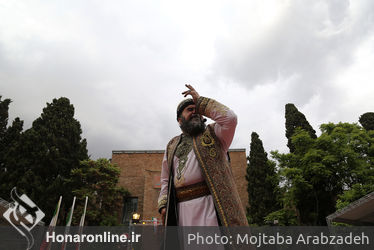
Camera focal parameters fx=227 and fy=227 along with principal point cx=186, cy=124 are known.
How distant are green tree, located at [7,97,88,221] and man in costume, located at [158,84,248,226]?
14283 mm

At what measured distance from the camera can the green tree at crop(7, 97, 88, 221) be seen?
1370cm

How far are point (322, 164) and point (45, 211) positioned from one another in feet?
53.8

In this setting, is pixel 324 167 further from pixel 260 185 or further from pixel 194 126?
pixel 194 126

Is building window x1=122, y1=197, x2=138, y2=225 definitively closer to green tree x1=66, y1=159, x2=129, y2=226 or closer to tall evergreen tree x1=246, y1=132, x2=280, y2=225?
green tree x1=66, y1=159, x2=129, y2=226

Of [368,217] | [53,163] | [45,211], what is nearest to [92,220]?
[45,211]

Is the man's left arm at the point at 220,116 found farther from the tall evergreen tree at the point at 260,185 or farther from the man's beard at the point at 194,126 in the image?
the tall evergreen tree at the point at 260,185

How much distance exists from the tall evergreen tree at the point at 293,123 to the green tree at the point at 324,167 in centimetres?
322

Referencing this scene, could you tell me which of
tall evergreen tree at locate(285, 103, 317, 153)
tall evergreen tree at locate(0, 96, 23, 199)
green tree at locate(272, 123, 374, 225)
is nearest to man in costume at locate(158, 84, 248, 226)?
green tree at locate(272, 123, 374, 225)

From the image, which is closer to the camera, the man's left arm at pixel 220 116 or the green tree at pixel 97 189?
the man's left arm at pixel 220 116

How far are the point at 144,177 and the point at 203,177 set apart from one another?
58.0 ft

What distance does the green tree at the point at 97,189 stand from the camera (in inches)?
570

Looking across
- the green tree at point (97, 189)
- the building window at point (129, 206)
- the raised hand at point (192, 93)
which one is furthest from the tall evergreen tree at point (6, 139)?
the raised hand at point (192, 93)

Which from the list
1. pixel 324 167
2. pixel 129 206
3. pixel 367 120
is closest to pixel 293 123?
pixel 324 167

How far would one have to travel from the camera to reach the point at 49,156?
14938mm
